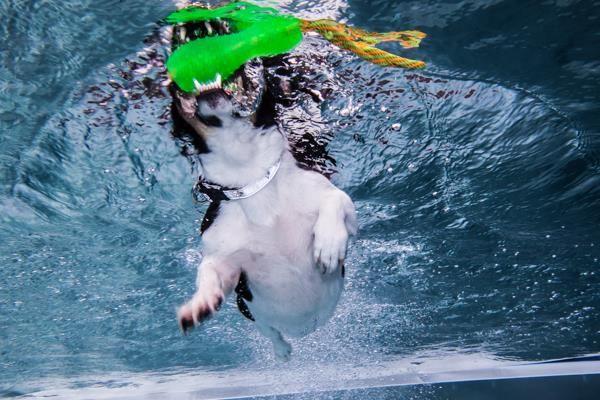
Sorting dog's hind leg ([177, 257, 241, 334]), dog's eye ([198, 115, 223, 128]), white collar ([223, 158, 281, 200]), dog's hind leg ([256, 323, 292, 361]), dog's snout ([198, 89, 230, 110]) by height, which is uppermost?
dog's snout ([198, 89, 230, 110])

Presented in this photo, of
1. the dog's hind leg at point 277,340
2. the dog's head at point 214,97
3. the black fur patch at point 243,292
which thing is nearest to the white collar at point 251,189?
the dog's head at point 214,97

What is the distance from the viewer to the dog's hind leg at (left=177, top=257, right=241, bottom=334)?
3.23 metres

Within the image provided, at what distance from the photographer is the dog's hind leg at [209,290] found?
3.23 meters

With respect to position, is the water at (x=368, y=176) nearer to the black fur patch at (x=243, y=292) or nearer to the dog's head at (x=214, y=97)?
the dog's head at (x=214, y=97)

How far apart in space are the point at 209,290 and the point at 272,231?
764 millimetres

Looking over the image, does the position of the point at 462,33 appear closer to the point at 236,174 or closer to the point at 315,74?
the point at 315,74

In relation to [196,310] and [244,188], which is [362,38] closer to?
[244,188]

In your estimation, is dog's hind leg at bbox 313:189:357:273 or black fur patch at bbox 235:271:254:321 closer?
dog's hind leg at bbox 313:189:357:273

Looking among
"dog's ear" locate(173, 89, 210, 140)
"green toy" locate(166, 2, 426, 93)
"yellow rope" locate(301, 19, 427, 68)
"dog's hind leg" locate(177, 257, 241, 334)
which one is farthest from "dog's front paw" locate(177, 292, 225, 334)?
"yellow rope" locate(301, 19, 427, 68)

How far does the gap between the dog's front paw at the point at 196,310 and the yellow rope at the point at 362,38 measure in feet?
7.24

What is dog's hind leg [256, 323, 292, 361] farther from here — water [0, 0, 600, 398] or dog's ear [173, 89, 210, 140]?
dog's ear [173, 89, 210, 140]

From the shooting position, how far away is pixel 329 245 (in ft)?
11.4

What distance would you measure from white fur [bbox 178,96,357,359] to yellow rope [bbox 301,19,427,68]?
3.06 feet

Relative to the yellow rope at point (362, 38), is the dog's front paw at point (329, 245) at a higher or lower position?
lower
